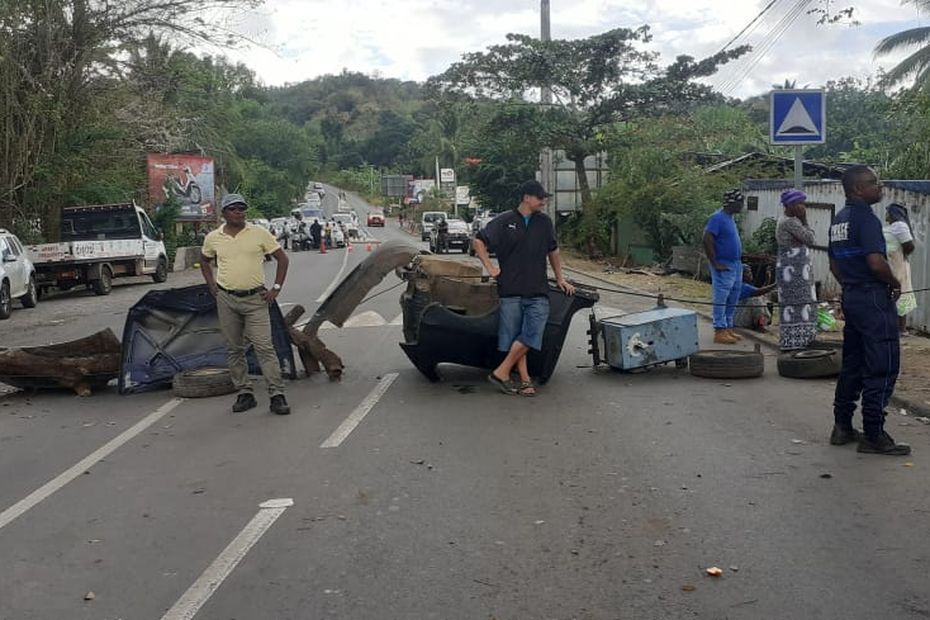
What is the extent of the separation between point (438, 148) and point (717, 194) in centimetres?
7229

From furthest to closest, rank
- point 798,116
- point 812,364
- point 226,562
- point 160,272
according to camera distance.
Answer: point 160,272
point 798,116
point 812,364
point 226,562

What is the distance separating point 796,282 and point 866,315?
402cm

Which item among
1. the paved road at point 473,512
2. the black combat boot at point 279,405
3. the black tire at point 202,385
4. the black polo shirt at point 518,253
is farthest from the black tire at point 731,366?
the black tire at point 202,385

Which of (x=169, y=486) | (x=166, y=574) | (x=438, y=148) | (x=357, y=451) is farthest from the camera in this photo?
Result: (x=438, y=148)

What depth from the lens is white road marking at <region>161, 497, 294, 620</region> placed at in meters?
4.25

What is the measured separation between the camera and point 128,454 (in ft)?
23.4

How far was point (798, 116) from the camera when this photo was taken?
11.2 meters

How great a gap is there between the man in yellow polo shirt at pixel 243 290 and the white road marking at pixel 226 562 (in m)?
2.65

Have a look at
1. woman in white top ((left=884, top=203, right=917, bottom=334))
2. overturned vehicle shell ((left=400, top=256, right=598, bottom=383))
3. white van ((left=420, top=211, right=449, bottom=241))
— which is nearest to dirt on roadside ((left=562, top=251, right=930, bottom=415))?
woman in white top ((left=884, top=203, right=917, bottom=334))

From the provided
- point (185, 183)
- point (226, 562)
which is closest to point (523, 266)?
point (226, 562)

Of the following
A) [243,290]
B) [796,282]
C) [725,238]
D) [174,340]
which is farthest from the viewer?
[725,238]

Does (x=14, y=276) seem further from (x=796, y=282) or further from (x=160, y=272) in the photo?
(x=796, y=282)

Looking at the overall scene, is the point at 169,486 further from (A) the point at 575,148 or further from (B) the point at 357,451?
(A) the point at 575,148

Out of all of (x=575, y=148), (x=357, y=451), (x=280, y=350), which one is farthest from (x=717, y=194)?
(x=357, y=451)
